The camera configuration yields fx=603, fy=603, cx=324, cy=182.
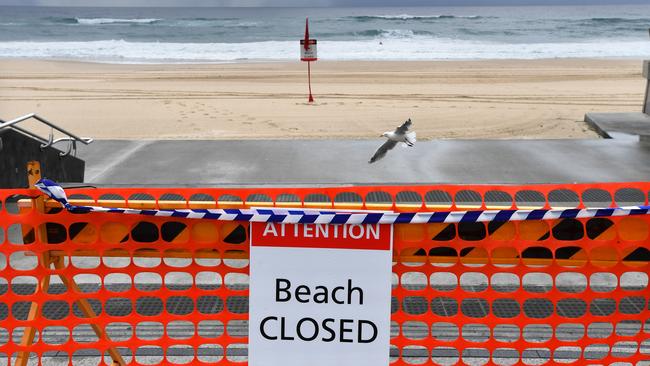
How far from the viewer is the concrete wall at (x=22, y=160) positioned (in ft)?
22.4

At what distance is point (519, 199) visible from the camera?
6.80m

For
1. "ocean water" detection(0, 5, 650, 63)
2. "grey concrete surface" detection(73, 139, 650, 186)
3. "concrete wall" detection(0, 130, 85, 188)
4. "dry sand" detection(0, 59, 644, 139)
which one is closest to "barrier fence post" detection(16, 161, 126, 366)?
"concrete wall" detection(0, 130, 85, 188)

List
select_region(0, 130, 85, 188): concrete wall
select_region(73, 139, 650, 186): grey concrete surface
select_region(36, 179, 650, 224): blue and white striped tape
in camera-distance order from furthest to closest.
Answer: select_region(73, 139, 650, 186): grey concrete surface → select_region(0, 130, 85, 188): concrete wall → select_region(36, 179, 650, 224): blue and white striped tape

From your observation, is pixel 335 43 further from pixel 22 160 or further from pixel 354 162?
pixel 22 160

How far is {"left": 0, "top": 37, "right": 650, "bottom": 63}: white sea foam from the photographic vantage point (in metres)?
40.8

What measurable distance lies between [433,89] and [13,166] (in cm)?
1794

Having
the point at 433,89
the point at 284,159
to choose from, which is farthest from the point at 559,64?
the point at 284,159

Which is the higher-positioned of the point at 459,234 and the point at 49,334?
the point at 459,234

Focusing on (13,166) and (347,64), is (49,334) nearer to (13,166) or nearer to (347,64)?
(13,166)

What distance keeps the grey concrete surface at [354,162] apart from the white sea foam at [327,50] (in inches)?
1168

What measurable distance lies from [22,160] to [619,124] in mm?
10768

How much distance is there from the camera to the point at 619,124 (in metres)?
12.1

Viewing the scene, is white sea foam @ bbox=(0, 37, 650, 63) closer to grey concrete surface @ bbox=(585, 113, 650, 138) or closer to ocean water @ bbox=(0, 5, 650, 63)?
ocean water @ bbox=(0, 5, 650, 63)

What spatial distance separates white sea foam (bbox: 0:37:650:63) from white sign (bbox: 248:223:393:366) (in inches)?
1476
